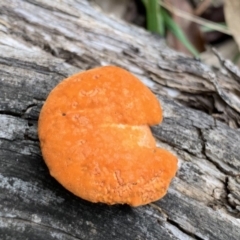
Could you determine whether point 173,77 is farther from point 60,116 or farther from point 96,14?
point 60,116

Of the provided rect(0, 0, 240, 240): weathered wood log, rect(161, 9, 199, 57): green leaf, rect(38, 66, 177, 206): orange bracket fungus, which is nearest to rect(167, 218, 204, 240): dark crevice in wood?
rect(0, 0, 240, 240): weathered wood log

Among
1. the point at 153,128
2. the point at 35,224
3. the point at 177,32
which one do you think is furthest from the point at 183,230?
the point at 177,32

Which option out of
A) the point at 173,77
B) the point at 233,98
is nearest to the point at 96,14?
the point at 173,77

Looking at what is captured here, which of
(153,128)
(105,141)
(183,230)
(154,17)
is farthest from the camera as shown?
(154,17)

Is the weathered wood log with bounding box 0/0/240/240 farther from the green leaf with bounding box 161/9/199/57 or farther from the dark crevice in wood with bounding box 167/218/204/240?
the green leaf with bounding box 161/9/199/57

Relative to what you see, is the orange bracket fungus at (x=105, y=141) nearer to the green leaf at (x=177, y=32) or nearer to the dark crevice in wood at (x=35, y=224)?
the dark crevice in wood at (x=35, y=224)

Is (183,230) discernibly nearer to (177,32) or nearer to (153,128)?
(153,128)

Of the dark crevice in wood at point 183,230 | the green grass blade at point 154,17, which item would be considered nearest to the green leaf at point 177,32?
the green grass blade at point 154,17
